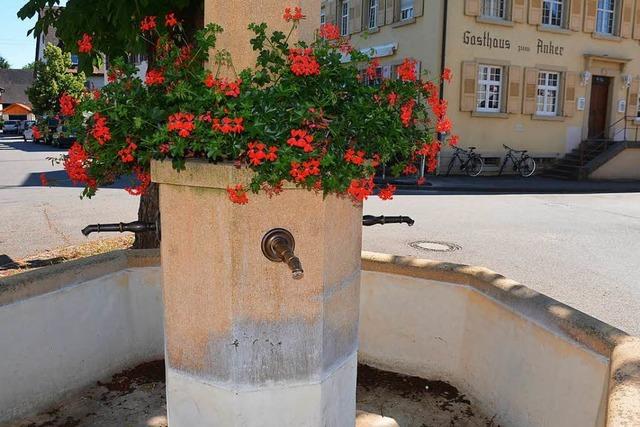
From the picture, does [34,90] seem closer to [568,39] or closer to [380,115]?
[568,39]

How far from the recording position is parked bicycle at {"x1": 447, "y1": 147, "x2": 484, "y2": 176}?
65.5 ft

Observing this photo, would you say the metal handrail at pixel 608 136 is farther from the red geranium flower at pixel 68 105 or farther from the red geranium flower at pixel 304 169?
the red geranium flower at pixel 68 105

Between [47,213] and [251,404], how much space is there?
9.71 metres

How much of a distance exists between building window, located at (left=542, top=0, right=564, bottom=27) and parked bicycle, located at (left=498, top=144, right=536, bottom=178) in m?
4.63

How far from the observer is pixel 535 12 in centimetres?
2048

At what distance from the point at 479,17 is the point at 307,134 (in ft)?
62.0

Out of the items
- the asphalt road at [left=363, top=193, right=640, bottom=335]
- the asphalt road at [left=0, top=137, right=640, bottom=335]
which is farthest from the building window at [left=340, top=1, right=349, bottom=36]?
the asphalt road at [left=363, top=193, right=640, bottom=335]

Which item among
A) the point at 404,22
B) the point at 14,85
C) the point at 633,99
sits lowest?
the point at 633,99

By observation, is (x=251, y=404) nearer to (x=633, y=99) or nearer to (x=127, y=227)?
(x=127, y=227)

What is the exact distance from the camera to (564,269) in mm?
7859

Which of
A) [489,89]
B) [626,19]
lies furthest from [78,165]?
[626,19]

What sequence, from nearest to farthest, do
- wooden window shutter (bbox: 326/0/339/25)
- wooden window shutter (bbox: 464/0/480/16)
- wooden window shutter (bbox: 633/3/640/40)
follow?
wooden window shutter (bbox: 464/0/480/16)
wooden window shutter (bbox: 633/3/640/40)
wooden window shutter (bbox: 326/0/339/25)

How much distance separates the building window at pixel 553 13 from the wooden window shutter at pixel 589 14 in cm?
89

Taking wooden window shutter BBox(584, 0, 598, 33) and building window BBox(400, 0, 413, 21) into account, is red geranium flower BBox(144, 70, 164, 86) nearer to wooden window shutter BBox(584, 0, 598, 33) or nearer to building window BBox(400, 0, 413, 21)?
building window BBox(400, 0, 413, 21)
